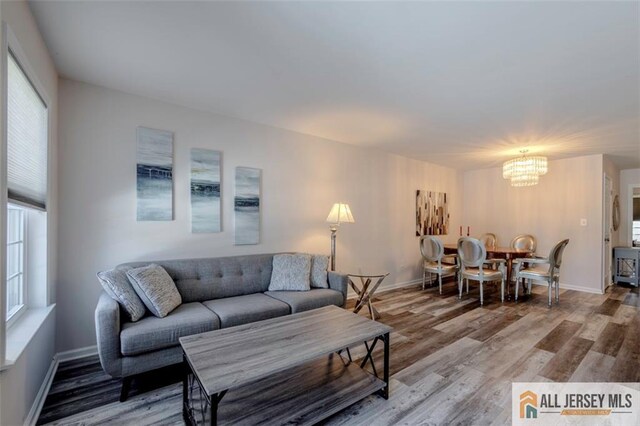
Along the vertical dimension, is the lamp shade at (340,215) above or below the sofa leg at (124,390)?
above

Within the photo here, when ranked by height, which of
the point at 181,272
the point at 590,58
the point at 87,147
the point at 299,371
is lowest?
the point at 299,371

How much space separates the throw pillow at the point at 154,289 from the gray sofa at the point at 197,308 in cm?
7

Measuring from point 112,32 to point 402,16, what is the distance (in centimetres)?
183

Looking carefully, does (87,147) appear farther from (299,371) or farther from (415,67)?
A: (415,67)

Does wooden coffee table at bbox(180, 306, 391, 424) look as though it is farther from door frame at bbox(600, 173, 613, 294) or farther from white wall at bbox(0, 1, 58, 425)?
door frame at bbox(600, 173, 613, 294)

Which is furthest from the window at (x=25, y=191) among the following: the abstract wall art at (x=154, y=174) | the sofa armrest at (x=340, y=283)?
the sofa armrest at (x=340, y=283)

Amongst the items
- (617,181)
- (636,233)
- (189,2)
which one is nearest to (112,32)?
(189,2)

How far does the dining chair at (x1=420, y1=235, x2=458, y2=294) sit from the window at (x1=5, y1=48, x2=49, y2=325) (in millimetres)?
4843

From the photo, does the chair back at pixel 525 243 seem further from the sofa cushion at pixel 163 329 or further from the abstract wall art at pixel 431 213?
the sofa cushion at pixel 163 329

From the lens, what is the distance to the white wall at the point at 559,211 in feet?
16.1

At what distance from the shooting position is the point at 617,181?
612 cm

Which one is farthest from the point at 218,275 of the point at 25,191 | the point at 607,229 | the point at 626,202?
the point at 626,202

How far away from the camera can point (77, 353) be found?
2.52 m

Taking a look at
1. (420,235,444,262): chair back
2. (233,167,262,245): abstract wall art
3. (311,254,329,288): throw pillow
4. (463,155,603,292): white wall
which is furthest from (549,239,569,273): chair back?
(233,167,262,245): abstract wall art
